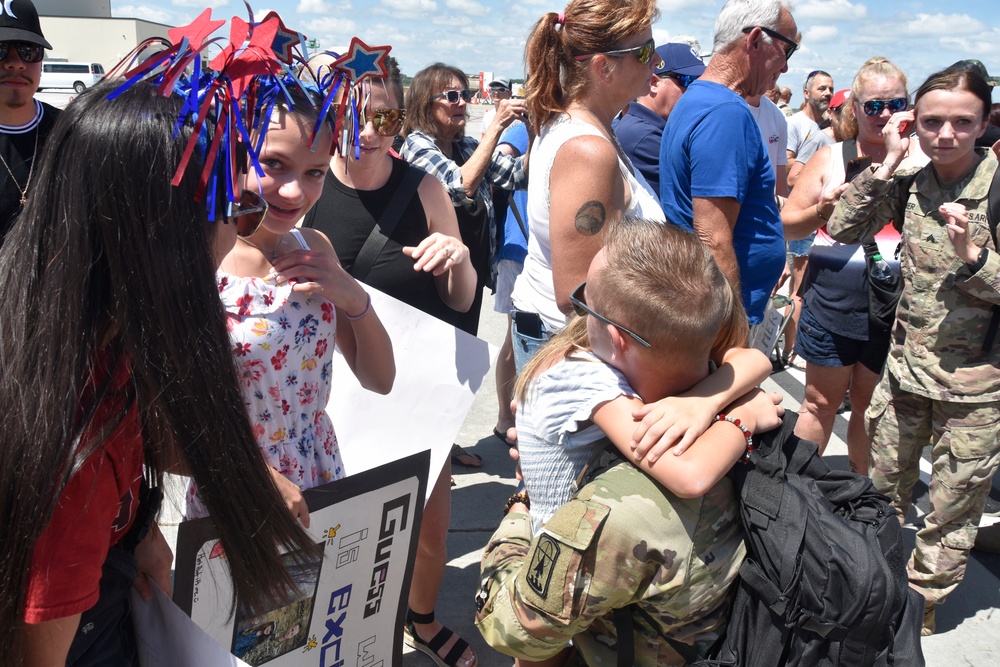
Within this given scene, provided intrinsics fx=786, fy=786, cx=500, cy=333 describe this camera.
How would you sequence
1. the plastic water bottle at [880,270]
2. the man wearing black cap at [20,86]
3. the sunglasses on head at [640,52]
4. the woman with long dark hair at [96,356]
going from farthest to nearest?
1. the plastic water bottle at [880,270]
2. the man wearing black cap at [20,86]
3. the sunglasses on head at [640,52]
4. the woman with long dark hair at [96,356]

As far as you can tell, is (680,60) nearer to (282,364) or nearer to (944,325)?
Answer: (944,325)

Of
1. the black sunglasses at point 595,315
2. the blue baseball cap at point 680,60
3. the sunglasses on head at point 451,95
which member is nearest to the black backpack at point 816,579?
the black sunglasses at point 595,315

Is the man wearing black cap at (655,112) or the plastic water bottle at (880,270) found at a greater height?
the man wearing black cap at (655,112)

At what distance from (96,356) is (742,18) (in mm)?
2663

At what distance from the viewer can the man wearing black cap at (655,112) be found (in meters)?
4.15

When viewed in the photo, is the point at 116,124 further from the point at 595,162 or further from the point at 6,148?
the point at 6,148

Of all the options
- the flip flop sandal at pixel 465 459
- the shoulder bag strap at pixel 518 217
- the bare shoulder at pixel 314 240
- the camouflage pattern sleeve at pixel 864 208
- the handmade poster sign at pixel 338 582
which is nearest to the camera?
the handmade poster sign at pixel 338 582

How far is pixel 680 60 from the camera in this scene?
16.6ft

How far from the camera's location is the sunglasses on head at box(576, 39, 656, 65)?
7.89 feet

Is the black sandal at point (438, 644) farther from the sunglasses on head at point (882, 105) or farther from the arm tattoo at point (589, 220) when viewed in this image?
the sunglasses on head at point (882, 105)

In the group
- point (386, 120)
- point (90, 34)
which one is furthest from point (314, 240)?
point (90, 34)

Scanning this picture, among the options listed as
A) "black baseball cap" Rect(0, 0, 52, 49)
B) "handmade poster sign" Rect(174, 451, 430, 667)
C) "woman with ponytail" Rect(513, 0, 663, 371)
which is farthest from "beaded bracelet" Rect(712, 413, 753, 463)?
"black baseball cap" Rect(0, 0, 52, 49)

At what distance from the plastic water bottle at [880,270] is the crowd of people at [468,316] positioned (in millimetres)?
100

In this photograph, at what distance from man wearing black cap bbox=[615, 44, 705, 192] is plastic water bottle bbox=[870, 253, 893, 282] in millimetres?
1115
